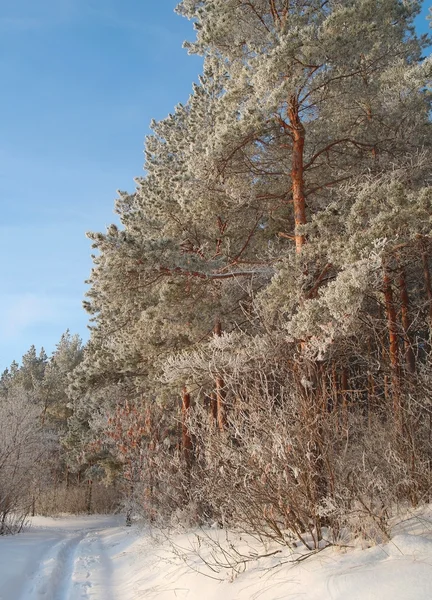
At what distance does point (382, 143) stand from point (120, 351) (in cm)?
967

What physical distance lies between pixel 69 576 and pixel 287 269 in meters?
6.53

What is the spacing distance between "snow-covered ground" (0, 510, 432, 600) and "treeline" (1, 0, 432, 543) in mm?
378

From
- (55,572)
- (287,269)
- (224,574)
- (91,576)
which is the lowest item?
(91,576)

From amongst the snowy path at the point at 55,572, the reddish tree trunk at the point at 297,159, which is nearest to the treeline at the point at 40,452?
the snowy path at the point at 55,572

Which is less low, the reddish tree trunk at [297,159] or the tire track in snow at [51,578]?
the reddish tree trunk at [297,159]

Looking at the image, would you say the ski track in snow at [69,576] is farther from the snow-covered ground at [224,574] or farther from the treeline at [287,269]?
the treeline at [287,269]

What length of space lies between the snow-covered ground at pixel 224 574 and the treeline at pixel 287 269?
378 mm

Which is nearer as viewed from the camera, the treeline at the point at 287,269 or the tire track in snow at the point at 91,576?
the treeline at the point at 287,269

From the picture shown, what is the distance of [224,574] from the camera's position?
18.1 ft

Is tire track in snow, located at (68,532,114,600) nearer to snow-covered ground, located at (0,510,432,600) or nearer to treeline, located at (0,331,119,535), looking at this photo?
snow-covered ground, located at (0,510,432,600)

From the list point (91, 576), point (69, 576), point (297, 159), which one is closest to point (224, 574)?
point (91, 576)

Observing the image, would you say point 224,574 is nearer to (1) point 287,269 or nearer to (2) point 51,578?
(2) point 51,578

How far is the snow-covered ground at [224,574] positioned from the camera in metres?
3.82

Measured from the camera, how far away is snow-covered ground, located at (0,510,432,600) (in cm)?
382
